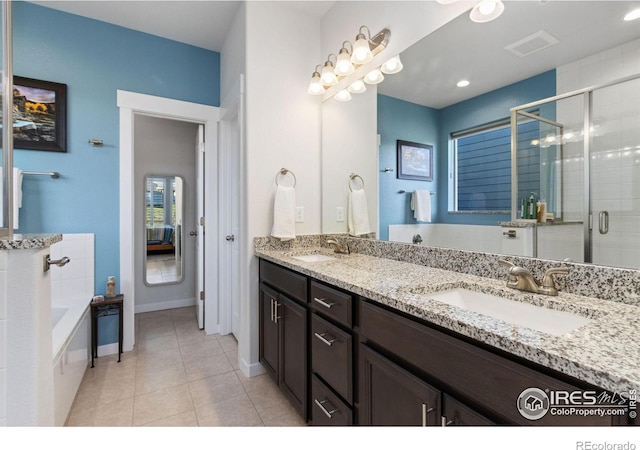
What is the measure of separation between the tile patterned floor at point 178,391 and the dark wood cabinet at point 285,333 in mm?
169

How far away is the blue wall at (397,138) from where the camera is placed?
5.46ft

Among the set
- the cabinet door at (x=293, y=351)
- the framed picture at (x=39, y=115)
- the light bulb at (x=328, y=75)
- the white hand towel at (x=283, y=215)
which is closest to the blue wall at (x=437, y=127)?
the light bulb at (x=328, y=75)

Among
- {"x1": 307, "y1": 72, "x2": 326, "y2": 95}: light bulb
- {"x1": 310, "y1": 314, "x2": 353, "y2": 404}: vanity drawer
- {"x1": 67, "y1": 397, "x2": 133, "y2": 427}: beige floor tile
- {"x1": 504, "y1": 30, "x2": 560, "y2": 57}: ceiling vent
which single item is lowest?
{"x1": 67, "y1": 397, "x2": 133, "y2": 427}: beige floor tile

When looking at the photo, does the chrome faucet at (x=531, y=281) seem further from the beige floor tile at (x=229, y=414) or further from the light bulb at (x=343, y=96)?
the light bulb at (x=343, y=96)

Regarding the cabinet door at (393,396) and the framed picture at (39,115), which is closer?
the cabinet door at (393,396)

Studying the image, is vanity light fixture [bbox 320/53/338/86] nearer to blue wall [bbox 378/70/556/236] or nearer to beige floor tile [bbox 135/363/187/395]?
blue wall [bbox 378/70/556/236]

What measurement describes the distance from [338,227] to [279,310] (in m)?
0.88

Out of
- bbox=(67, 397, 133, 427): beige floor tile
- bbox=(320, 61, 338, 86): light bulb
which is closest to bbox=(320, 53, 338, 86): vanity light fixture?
bbox=(320, 61, 338, 86): light bulb

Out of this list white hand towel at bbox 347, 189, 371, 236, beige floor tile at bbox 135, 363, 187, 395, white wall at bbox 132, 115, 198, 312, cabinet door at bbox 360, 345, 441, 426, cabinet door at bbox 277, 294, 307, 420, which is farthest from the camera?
white wall at bbox 132, 115, 198, 312

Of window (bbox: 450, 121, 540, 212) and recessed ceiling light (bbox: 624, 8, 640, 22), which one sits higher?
recessed ceiling light (bbox: 624, 8, 640, 22)

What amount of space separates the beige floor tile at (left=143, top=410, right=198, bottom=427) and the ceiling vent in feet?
7.87

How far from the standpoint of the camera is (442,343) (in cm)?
84

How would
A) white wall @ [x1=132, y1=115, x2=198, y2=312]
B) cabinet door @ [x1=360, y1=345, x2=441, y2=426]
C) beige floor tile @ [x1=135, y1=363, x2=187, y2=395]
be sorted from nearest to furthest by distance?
1. cabinet door @ [x1=360, y1=345, x2=441, y2=426]
2. beige floor tile @ [x1=135, y1=363, x2=187, y2=395]
3. white wall @ [x1=132, y1=115, x2=198, y2=312]

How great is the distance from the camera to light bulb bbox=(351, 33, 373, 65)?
73.7 inches
